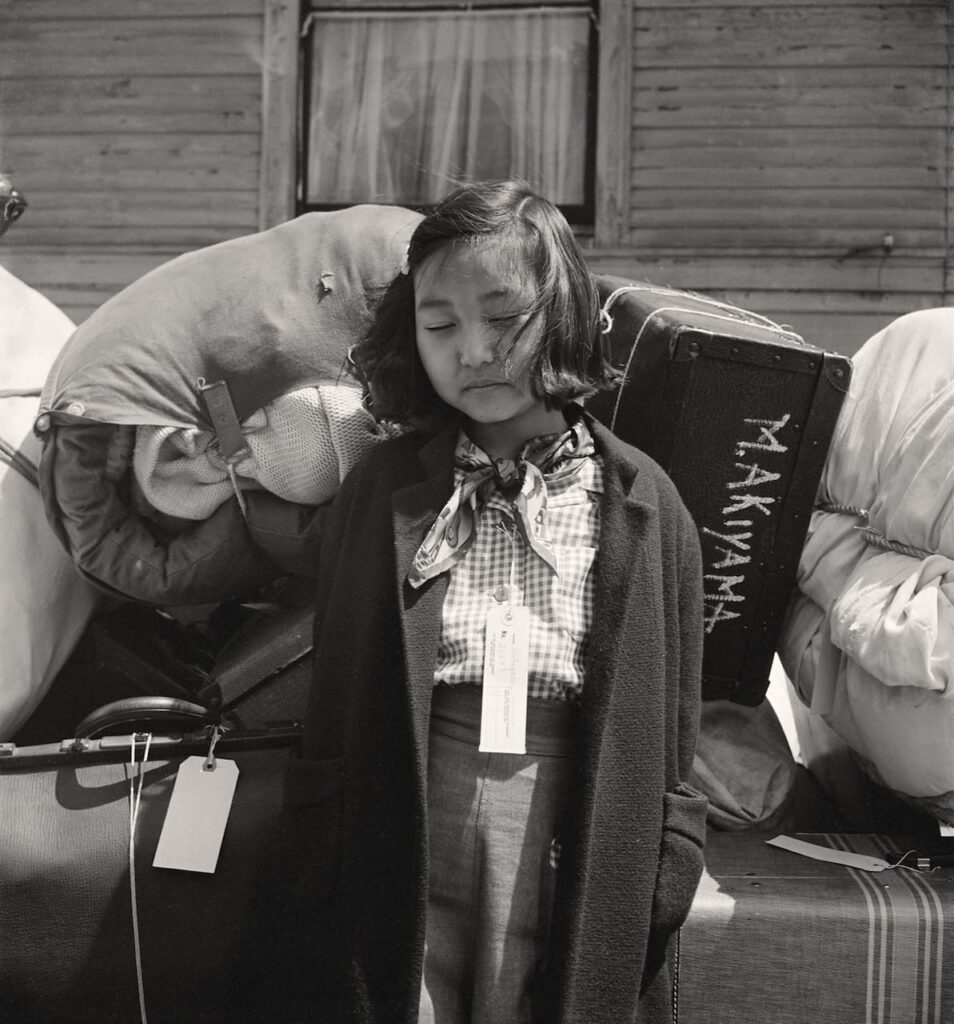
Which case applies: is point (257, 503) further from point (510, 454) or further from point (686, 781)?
point (686, 781)

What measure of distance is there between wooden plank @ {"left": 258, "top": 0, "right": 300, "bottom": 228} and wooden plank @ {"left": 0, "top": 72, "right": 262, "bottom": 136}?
7cm

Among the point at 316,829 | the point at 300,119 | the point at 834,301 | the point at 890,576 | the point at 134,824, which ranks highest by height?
the point at 300,119

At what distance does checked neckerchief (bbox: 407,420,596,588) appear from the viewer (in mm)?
1702

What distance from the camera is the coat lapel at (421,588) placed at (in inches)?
63.6

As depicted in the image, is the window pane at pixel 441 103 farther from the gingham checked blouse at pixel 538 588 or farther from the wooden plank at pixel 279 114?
the gingham checked blouse at pixel 538 588

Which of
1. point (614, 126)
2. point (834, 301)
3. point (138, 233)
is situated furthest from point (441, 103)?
point (834, 301)

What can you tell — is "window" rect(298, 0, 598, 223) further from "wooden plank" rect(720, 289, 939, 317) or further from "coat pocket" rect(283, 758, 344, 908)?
"coat pocket" rect(283, 758, 344, 908)

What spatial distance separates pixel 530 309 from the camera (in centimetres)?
170

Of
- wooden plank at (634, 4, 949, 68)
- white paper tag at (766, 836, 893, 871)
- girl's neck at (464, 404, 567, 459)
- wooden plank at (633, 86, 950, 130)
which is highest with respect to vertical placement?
wooden plank at (634, 4, 949, 68)

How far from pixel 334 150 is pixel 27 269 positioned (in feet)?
4.41

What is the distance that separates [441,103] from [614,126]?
720 mm

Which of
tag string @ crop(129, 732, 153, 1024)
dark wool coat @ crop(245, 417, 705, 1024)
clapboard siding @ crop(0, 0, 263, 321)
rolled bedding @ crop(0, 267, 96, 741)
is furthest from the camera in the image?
clapboard siding @ crop(0, 0, 263, 321)

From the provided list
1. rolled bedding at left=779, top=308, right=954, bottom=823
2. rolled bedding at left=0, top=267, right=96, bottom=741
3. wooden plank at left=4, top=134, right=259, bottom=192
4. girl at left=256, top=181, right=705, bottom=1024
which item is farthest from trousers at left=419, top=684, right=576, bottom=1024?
wooden plank at left=4, top=134, right=259, bottom=192

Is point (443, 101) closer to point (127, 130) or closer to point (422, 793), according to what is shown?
point (127, 130)
